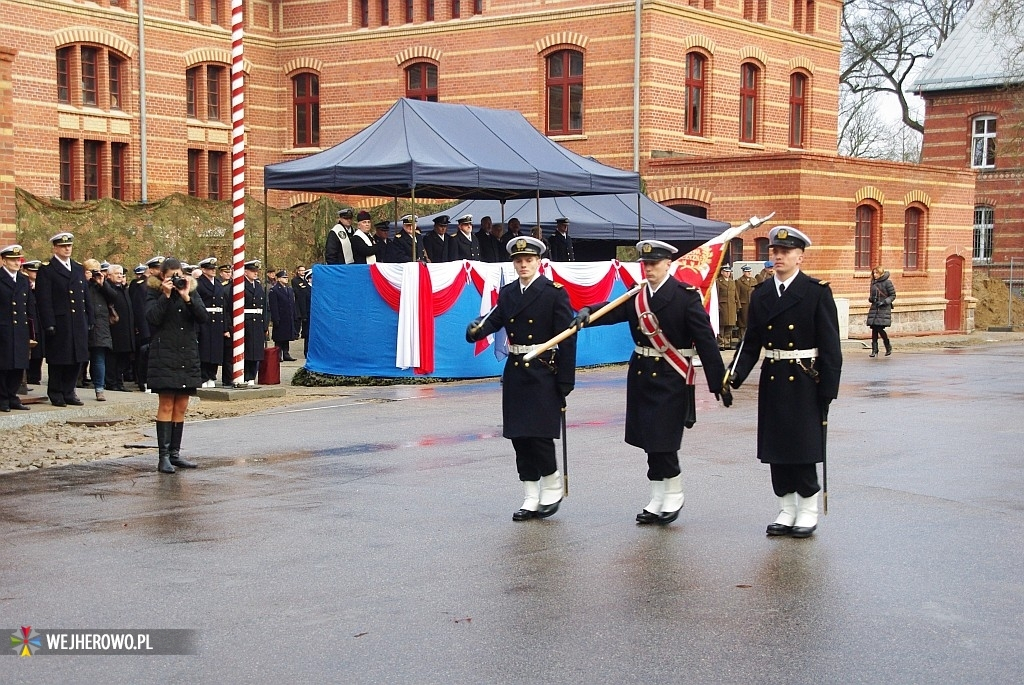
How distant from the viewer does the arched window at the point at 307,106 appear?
123ft

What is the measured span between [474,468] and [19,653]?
18.0 feet

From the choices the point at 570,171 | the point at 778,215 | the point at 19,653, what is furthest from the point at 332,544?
the point at 778,215

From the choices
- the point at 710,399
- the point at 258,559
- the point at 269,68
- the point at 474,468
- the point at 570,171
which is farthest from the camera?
the point at 269,68

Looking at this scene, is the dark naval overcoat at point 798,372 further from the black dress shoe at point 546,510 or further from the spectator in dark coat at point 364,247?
the spectator in dark coat at point 364,247

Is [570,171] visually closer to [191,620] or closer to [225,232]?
[225,232]

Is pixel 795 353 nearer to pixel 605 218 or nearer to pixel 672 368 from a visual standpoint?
pixel 672 368

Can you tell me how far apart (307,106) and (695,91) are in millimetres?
11318

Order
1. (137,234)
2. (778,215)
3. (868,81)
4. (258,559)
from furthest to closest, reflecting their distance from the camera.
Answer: (868,81), (778,215), (137,234), (258,559)

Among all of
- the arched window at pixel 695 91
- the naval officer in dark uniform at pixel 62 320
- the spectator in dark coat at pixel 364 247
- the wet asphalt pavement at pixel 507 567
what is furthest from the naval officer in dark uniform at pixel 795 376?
the arched window at pixel 695 91

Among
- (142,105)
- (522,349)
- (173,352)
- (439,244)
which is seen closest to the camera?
(522,349)

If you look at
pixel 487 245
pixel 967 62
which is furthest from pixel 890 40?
pixel 487 245

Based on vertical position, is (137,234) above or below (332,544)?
above

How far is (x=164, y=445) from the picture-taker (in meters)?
11.1

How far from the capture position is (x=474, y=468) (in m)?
11.1
